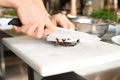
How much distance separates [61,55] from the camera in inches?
21.5

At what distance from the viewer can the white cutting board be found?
48 cm

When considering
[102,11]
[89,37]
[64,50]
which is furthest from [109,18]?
[64,50]

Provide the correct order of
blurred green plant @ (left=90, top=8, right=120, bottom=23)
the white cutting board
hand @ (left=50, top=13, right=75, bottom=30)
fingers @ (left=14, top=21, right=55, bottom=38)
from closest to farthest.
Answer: the white cutting board → fingers @ (left=14, top=21, right=55, bottom=38) → hand @ (left=50, top=13, right=75, bottom=30) → blurred green plant @ (left=90, top=8, right=120, bottom=23)

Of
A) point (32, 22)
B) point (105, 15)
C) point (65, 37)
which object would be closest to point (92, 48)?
point (65, 37)

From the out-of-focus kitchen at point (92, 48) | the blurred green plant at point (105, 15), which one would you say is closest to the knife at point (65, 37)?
the out-of-focus kitchen at point (92, 48)

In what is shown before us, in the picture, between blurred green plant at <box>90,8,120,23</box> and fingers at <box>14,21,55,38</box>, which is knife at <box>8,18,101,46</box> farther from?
blurred green plant at <box>90,8,120,23</box>

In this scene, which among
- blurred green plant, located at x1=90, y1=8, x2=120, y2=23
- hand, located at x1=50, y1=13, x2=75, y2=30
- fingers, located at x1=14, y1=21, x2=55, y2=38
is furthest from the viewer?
blurred green plant, located at x1=90, y1=8, x2=120, y2=23

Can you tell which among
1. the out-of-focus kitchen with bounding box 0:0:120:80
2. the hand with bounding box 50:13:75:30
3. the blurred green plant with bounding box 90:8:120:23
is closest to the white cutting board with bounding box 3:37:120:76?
the out-of-focus kitchen with bounding box 0:0:120:80

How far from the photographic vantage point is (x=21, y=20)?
2.11ft

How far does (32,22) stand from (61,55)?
0.15 metres

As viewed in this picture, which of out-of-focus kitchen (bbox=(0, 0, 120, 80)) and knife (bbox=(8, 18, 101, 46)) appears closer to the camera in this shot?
out-of-focus kitchen (bbox=(0, 0, 120, 80))

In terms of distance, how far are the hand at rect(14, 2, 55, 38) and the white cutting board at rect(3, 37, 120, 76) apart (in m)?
0.05

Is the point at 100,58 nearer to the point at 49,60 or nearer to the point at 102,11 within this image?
the point at 49,60

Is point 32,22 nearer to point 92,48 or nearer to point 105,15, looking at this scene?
point 92,48
